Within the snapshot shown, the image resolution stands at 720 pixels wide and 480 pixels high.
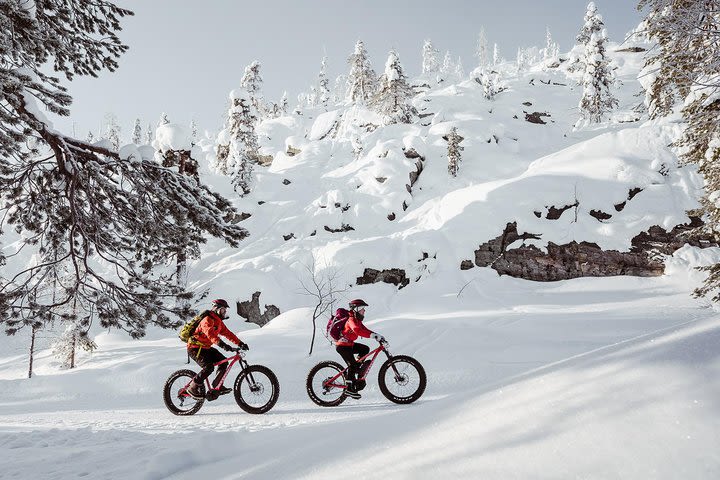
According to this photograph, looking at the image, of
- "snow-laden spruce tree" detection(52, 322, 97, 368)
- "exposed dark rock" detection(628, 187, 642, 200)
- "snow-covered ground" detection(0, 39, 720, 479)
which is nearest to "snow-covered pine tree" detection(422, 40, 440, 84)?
"snow-covered ground" detection(0, 39, 720, 479)

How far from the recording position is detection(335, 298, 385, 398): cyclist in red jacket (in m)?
7.09

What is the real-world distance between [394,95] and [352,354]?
139ft

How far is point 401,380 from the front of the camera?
7320 mm

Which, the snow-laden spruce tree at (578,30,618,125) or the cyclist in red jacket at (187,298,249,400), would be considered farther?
the snow-laden spruce tree at (578,30,618,125)

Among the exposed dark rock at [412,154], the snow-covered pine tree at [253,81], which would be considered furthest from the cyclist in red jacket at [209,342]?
the snow-covered pine tree at [253,81]

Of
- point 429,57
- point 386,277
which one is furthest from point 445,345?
point 429,57

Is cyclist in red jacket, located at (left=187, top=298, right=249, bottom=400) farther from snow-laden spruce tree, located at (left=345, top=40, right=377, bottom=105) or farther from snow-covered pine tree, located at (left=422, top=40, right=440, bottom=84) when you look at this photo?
snow-covered pine tree, located at (left=422, top=40, right=440, bottom=84)

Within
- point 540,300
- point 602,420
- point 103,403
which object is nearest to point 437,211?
point 540,300

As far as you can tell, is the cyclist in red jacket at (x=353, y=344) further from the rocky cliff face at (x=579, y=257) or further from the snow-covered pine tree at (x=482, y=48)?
the snow-covered pine tree at (x=482, y=48)

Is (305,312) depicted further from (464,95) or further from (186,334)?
(464,95)

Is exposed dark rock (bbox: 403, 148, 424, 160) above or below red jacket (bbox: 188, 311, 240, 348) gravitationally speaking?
above

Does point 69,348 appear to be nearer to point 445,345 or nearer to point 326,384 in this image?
point 326,384

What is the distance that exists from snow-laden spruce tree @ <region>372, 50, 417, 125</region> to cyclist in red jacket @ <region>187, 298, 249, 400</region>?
41.2 m

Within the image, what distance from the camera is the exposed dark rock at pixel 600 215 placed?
21016mm
